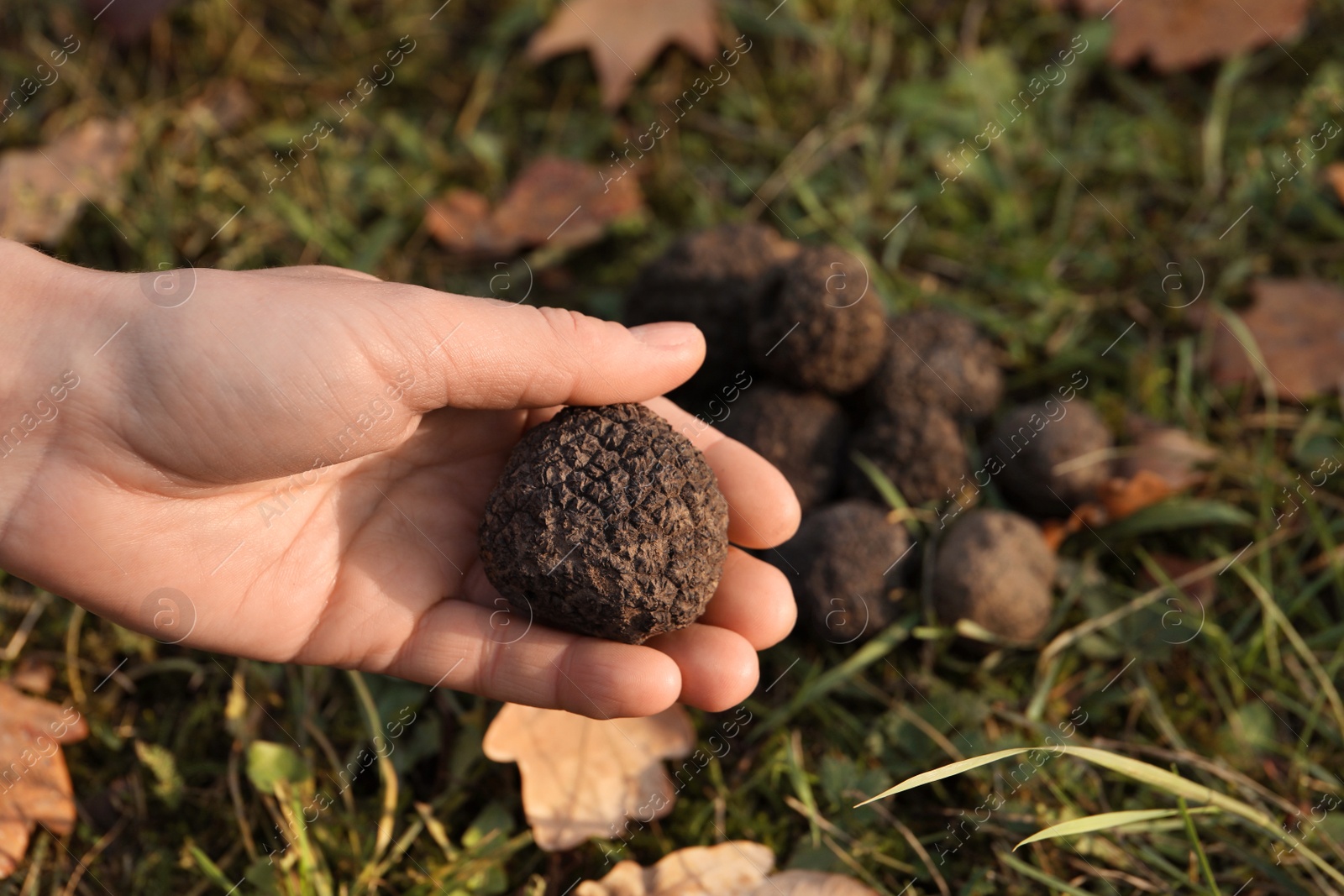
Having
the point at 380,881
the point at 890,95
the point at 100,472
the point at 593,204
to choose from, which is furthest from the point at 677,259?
the point at 380,881

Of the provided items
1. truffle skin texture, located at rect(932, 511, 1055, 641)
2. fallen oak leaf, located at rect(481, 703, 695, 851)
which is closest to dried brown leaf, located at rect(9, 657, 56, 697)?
fallen oak leaf, located at rect(481, 703, 695, 851)

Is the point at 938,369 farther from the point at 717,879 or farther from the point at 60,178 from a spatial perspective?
the point at 60,178

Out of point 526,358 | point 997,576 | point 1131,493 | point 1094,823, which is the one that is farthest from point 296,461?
point 1131,493

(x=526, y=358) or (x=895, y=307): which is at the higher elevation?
(x=526, y=358)

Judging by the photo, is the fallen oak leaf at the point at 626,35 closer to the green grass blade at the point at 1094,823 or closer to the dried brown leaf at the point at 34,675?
the dried brown leaf at the point at 34,675

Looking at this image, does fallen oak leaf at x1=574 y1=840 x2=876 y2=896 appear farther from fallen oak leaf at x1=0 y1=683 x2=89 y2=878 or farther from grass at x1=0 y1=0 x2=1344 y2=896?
fallen oak leaf at x1=0 y1=683 x2=89 y2=878

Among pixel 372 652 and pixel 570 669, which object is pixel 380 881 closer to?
pixel 372 652
